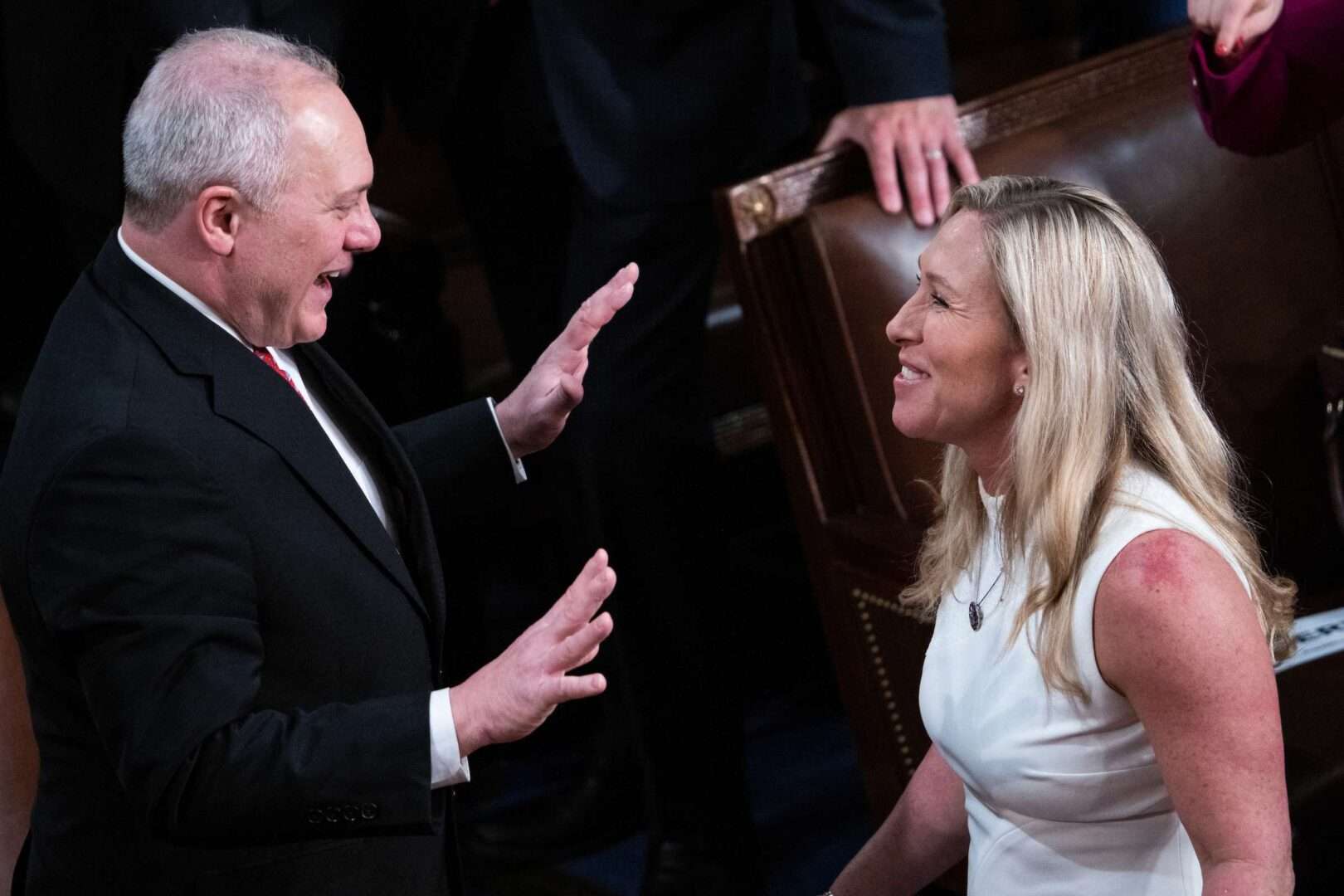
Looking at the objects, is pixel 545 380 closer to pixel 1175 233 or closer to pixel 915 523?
pixel 915 523

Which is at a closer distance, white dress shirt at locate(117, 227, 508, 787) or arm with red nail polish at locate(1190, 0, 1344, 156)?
white dress shirt at locate(117, 227, 508, 787)

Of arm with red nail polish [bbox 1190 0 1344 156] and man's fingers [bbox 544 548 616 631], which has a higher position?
arm with red nail polish [bbox 1190 0 1344 156]

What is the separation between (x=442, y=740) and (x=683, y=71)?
1.35m

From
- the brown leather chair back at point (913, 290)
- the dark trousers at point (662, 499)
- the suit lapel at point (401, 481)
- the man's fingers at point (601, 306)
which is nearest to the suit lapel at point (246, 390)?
the suit lapel at point (401, 481)

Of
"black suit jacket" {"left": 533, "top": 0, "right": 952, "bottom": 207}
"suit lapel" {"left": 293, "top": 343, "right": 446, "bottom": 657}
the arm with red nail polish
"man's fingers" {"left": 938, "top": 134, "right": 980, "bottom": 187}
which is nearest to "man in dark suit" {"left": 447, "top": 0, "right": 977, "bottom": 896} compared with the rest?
"black suit jacket" {"left": 533, "top": 0, "right": 952, "bottom": 207}

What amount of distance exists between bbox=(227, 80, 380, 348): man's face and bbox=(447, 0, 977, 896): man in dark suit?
911 millimetres

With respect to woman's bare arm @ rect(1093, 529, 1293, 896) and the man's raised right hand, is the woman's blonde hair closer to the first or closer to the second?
woman's bare arm @ rect(1093, 529, 1293, 896)

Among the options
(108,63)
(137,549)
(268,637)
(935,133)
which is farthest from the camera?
(108,63)

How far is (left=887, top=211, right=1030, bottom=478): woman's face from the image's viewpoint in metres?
1.59

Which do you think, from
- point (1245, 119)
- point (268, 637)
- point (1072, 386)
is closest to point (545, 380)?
point (268, 637)

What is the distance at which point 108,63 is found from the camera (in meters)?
2.55

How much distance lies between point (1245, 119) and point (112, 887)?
1543 millimetres

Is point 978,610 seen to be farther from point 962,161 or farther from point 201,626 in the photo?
point 962,161

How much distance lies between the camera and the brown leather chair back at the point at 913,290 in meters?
2.31
